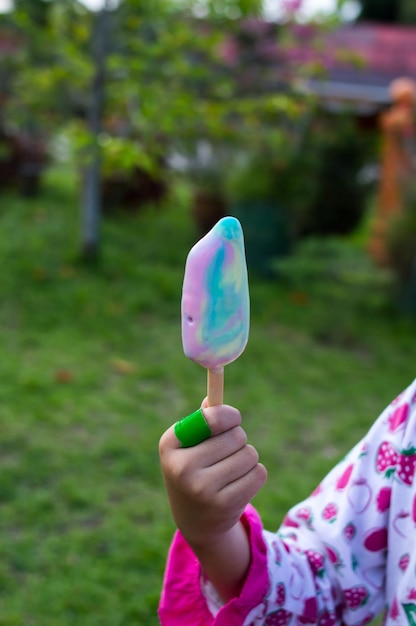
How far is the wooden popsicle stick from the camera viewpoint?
92cm

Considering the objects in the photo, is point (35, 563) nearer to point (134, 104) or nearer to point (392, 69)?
point (134, 104)

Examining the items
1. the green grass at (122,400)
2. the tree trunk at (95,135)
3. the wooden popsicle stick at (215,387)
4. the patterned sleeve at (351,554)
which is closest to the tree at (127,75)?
the tree trunk at (95,135)

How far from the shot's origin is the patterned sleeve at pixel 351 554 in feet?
3.59

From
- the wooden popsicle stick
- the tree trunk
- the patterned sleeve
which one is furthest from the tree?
the wooden popsicle stick

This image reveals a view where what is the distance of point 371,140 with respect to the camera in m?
8.52

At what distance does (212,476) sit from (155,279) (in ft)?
17.7

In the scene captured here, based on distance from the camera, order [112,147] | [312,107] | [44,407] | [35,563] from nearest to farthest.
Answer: [35,563]
[44,407]
[112,147]
[312,107]

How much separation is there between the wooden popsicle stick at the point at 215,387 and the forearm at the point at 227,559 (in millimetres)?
206

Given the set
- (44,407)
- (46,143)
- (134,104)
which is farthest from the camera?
(46,143)

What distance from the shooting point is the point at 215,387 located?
3.04 feet

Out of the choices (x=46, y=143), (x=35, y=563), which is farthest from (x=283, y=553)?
(x=46, y=143)

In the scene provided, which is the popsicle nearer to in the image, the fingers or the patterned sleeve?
the fingers

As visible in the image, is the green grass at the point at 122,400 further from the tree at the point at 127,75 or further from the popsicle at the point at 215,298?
the popsicle at the point at 215,298

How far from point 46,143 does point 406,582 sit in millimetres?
10455
